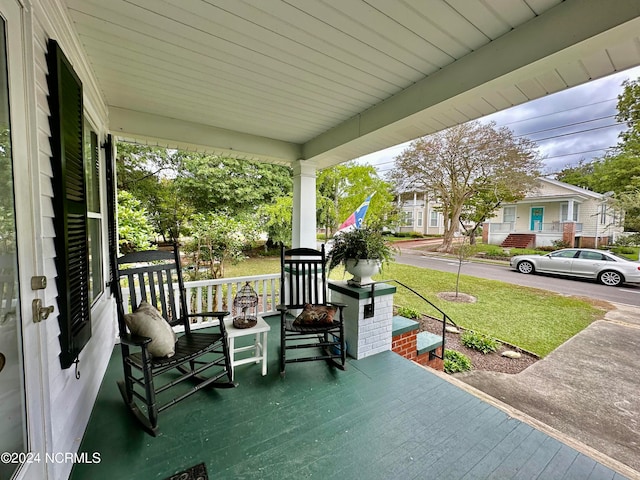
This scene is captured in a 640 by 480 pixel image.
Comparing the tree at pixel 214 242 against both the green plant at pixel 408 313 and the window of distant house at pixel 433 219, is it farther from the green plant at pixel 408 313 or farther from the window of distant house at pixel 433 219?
the window of distant house at pixel 433 219

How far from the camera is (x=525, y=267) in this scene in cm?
740

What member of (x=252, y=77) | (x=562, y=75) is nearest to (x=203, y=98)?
(x=252, y=77)

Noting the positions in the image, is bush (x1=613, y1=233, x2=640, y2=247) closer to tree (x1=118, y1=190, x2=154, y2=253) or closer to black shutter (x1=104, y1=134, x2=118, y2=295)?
black shutter (x1=104, y1=134, x2=118, y2=295)

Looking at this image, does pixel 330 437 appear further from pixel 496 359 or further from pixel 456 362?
pixel 496 359

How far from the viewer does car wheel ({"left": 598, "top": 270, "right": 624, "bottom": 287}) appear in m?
6.04

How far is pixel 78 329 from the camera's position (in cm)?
133

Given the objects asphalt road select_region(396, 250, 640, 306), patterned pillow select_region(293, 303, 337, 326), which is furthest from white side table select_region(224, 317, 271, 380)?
asphalt road select_region(396, 250, 640, 306)

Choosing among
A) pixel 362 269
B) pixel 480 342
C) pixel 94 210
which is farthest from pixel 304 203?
pixel 480 342

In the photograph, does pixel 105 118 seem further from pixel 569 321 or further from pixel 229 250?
pixel 569 321

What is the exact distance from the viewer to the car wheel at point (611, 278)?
6.04 metres

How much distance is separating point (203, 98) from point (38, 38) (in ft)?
4.42

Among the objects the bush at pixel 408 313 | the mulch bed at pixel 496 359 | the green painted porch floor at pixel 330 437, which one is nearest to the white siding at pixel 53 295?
the green painted porch floor at pixel 330 437

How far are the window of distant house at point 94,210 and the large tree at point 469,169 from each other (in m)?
9.84

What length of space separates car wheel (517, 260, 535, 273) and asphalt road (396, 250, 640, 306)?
0.16 metres
